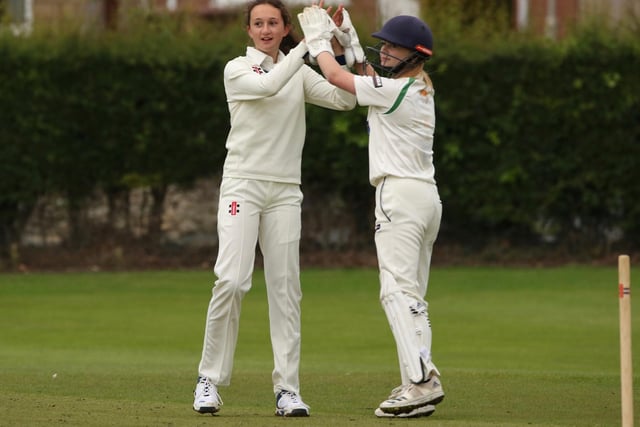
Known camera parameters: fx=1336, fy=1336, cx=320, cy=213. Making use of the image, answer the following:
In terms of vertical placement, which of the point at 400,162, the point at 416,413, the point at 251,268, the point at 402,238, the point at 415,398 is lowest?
the point at 416,413

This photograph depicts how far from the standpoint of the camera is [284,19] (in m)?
7.49

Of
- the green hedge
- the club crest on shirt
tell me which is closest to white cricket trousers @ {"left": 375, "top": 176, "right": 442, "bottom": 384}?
the club crest on shirt

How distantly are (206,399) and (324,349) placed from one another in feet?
14.8

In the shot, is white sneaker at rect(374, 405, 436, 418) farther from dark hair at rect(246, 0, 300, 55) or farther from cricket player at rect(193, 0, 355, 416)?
dark hair at rect(246, 0, 300, 55)

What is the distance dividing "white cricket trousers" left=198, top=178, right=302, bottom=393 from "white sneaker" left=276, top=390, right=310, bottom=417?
0.16 feet

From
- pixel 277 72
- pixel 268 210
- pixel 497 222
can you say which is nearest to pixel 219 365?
pixel 268 210

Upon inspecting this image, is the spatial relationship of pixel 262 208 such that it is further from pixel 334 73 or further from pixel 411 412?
pixel 411 412

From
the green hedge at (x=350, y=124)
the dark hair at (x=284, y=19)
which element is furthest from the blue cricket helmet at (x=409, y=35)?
the green hedge at (x=350, y=124)

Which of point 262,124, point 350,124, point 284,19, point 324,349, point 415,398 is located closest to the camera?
point 415,398

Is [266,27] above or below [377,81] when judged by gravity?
above

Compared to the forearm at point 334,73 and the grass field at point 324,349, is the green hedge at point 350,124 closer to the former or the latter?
the grass field at point 324,349

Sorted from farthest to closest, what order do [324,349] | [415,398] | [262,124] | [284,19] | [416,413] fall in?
[324,349], [284,19], [262,124], [416,413], [415,398]

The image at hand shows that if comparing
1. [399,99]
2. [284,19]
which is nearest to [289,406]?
[399,99]

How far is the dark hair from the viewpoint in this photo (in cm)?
743
